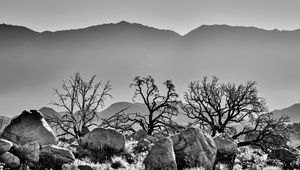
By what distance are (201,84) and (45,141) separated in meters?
29.4

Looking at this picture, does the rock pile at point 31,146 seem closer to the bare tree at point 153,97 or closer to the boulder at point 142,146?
the boulder at point 142,146

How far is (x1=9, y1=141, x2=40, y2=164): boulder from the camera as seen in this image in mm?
17812

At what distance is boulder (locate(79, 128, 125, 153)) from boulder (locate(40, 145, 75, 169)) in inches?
140

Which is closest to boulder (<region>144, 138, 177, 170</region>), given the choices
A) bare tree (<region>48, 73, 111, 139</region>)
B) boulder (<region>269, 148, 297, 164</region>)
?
boulder (<region>269, 148, 297, 164</region>)

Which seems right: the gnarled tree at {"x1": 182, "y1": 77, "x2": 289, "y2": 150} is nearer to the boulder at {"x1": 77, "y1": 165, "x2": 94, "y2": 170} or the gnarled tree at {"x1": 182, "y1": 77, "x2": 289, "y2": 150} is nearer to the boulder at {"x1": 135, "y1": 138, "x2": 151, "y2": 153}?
the boulder at {"x1": 135, "y1": 138, "x2": 151, "y2": 153}

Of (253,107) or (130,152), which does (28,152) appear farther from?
(253,107)

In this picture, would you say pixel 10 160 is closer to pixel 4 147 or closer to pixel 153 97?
pixel 4 147

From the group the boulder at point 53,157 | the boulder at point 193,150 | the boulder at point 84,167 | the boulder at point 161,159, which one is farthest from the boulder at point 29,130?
the boulder at point 193,150

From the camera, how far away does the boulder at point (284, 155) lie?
1144 inches

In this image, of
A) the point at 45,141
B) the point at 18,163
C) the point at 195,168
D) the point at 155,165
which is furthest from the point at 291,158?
the point at 18,163

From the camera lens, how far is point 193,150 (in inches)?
878

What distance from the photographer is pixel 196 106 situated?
48938 millimetres

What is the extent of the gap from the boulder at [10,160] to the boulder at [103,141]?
597 cm

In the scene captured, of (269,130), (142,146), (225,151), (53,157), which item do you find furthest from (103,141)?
(269,130)
